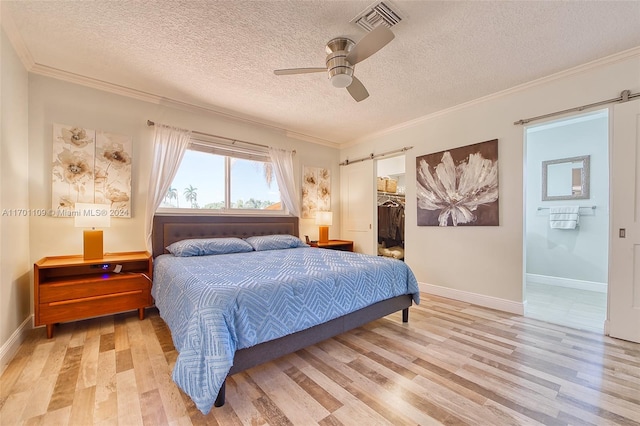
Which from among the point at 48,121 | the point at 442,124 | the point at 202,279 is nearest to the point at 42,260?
the point at 48,121

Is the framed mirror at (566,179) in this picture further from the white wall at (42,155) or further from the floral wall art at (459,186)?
the white wall at (42,155)

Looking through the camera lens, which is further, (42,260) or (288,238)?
(288,238)

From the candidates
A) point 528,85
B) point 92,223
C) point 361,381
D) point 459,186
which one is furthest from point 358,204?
point 92,223

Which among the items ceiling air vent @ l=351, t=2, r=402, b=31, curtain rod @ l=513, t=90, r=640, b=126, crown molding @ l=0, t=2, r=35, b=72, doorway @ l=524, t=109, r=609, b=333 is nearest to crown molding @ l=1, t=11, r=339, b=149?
crown molding @ l=0, t=2, r=35, b=72

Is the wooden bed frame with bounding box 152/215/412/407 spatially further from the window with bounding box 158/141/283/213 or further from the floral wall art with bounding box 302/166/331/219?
Result: the floral wall art with bounding box 302/166/331/219

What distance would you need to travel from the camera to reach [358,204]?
16.2ft

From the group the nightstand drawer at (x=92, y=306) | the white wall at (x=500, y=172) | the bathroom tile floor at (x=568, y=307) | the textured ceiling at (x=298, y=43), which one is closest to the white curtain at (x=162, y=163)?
the textured ceiling at (x=298, y=43)

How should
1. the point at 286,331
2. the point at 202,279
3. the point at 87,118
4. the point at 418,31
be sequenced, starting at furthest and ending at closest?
the point at 87,118, the point at 418,31, the point at 202,279, the point at 286,331

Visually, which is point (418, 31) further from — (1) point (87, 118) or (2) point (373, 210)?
(1) point (87, 118)

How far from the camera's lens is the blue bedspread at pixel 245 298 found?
1.46m

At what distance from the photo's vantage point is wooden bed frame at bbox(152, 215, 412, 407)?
172cm

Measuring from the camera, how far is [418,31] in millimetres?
2117

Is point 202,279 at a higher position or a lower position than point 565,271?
higher

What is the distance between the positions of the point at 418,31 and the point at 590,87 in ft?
6.44
